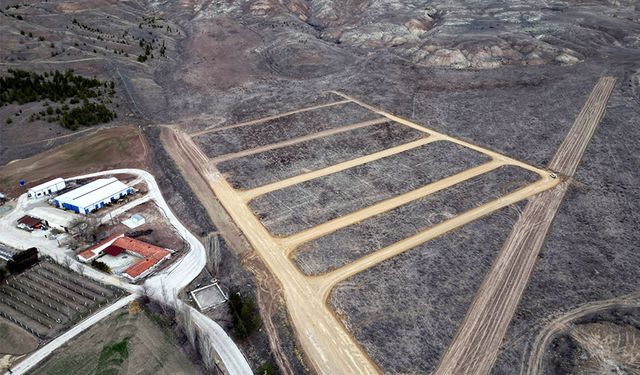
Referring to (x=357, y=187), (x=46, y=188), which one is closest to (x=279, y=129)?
(x=357, y=187)

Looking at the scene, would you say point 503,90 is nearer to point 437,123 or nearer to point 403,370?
point 437,123

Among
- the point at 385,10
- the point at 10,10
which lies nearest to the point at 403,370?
the point at 385,10

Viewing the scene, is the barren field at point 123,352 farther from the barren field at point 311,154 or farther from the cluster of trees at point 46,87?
the cluster of trees at point 46,87

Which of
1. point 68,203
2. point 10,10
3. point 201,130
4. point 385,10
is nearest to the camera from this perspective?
point 68,203

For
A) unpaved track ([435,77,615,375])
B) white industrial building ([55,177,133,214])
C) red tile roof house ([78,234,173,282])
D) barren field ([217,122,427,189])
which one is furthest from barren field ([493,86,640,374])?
white industrial building ([55,177,133,214])

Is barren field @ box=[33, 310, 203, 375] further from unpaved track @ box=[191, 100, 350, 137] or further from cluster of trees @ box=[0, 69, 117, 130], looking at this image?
cluster of trees @ box=[0, 69, 117, 130]

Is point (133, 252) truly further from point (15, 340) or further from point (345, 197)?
point (345, 197)
